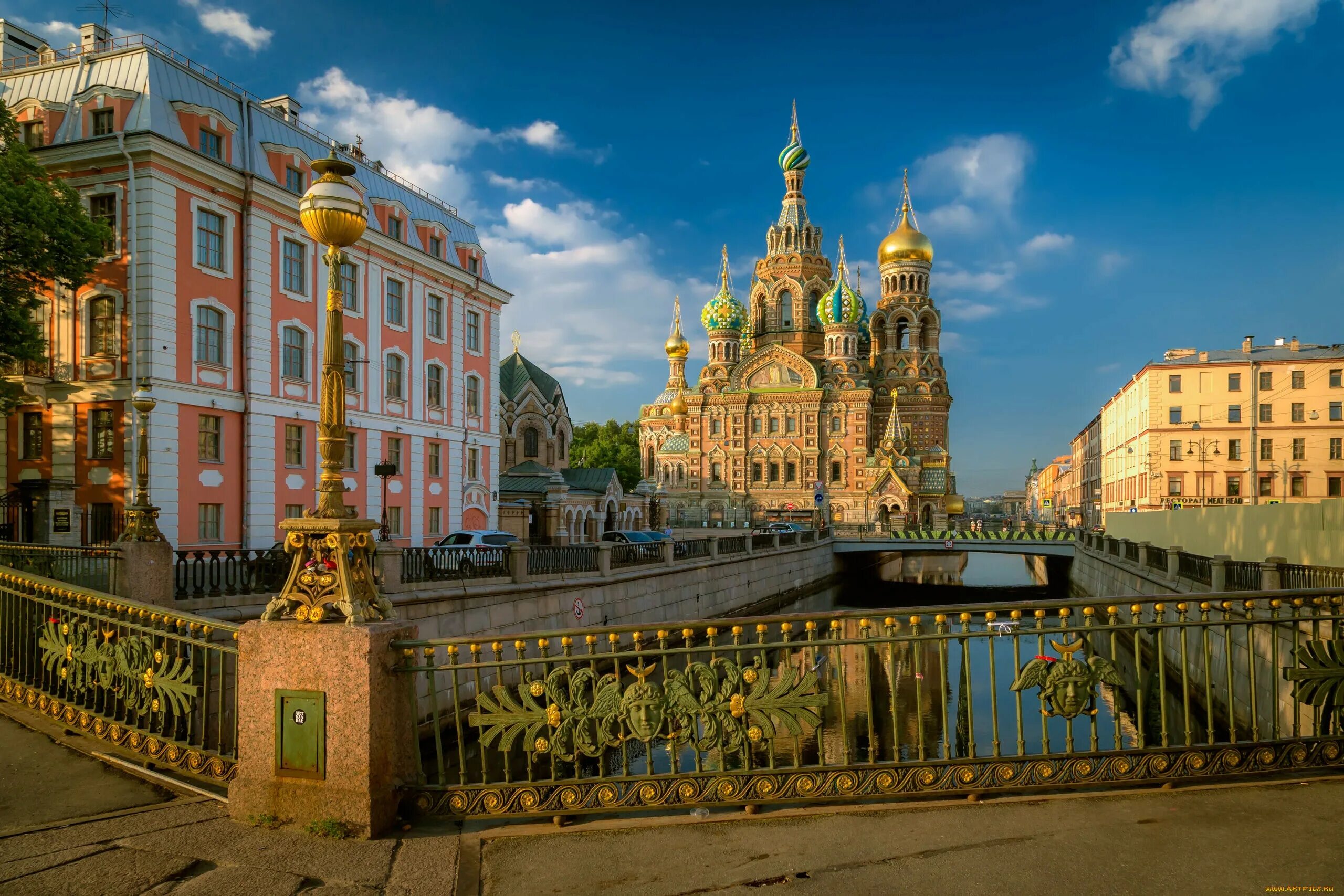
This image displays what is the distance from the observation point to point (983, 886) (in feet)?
12.4

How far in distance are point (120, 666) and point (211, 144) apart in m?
16.8

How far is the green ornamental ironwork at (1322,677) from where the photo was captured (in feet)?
16.7

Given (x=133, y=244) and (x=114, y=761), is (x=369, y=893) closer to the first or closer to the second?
(x=114, y=761)

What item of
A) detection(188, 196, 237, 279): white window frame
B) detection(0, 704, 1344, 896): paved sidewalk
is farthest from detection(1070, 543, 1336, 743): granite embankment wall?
detection(188, 196, 237, 279): white window frame

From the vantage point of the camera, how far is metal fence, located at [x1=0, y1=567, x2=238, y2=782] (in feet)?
17.4

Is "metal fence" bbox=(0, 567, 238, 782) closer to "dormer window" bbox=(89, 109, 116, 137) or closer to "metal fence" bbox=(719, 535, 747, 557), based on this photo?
"dormer window" bbox=(89, 109, 116, 137)

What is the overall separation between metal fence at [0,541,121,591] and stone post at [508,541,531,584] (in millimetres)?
7436

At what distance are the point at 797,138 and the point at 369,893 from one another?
79169mm

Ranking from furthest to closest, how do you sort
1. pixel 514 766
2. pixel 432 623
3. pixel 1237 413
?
pixel 1237 413
pixel 432 623
pixel 514 766

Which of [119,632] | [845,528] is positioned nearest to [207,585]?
[119,632]

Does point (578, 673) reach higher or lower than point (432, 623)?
higher

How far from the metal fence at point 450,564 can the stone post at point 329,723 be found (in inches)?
397

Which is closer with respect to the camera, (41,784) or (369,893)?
(369,893)

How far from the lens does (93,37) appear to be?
1969cm
